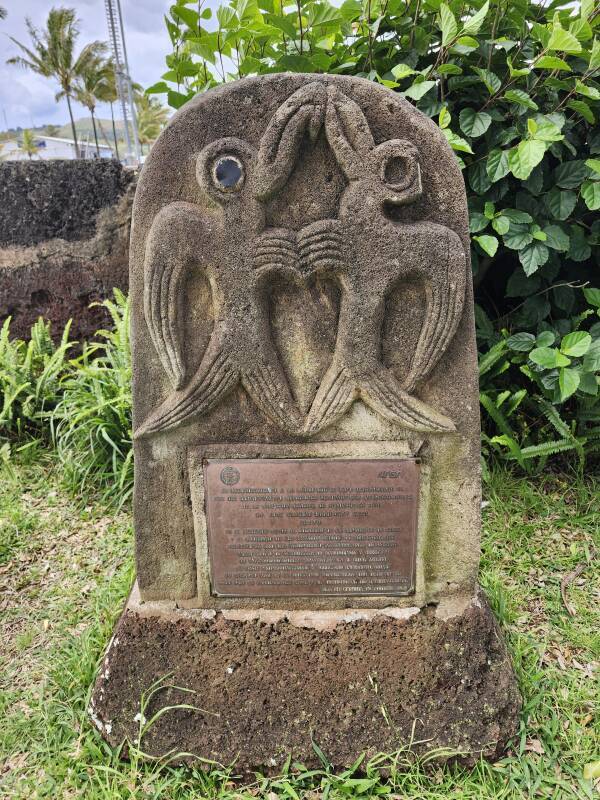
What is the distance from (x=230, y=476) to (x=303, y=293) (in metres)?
0.66

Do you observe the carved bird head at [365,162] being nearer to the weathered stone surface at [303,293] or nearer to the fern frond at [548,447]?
the weathered stone surface at [303,293]

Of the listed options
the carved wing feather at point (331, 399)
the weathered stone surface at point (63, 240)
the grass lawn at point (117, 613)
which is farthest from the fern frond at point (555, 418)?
the weathered stone surface at point (63, 240)

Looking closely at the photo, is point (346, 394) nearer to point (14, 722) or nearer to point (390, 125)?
point (390, 125)

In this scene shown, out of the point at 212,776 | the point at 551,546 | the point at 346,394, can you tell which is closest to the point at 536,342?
the point at 551,546

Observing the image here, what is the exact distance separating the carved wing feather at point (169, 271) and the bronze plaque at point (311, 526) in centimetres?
42

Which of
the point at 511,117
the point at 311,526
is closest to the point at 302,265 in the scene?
the point at 311,526

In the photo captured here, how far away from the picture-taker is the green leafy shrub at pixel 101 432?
Answer: 11.2ft

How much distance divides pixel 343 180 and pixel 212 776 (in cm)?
194

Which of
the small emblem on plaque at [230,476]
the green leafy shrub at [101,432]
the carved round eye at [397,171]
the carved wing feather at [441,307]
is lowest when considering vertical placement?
the green leafy shrub at [101,432]

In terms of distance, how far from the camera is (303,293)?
1796 mm

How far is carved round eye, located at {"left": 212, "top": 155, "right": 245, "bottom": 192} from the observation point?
166 cm

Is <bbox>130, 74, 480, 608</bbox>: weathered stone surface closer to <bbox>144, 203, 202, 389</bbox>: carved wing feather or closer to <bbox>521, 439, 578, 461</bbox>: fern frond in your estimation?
<bbox>144, 203, 202, 389</bbox>: carved wing feather

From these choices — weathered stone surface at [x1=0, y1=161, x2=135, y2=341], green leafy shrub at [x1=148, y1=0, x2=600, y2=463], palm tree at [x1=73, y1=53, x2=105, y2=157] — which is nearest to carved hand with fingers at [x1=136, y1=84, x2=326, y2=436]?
green leafy shrub at [x1=148, y1=0, x2=600, y2=463]

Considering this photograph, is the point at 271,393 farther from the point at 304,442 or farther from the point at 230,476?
the point at 230,476
